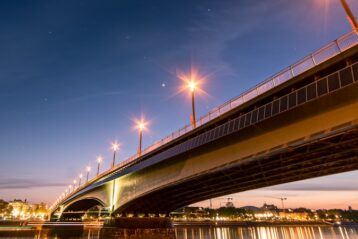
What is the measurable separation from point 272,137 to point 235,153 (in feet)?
14.7

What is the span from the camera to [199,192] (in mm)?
45125

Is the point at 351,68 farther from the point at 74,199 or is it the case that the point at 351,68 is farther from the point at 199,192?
the point at 74,199

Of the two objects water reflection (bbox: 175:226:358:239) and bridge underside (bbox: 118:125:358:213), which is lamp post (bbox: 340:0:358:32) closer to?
bridge underside (bbox: 118:125:358:213)

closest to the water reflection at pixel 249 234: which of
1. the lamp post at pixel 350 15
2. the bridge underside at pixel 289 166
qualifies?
the bridge underside at pixel 289 166

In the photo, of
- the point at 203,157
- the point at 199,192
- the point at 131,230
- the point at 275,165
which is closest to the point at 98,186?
the point at 131,230

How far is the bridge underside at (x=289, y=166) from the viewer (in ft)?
68.9

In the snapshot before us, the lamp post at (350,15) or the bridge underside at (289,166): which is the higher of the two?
the lamp post at (350,15)

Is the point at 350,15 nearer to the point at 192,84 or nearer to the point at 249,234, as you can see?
the point at 192,84

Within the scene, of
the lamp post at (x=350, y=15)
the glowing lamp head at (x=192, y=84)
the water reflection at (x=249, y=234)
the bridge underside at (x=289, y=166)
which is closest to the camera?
the lamp post at (x=350, y=15)

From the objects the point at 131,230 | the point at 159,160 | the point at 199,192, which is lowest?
the point at 131,230

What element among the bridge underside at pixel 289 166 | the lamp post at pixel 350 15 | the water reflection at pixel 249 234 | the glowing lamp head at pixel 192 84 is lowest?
the water reflection at pixel 249 234

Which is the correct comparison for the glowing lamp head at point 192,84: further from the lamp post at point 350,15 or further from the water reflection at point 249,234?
the water reflection at point 249,234

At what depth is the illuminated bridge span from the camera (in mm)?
17969

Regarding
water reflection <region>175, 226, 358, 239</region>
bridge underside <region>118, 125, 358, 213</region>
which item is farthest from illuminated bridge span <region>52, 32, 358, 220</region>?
water reflection <region>175, 226, 358, 239</region>
